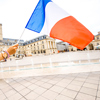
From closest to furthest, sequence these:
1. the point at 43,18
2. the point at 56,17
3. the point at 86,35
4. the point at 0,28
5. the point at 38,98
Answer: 1. the point at 38,98
2. the point at 86,35
3. the point at 56,17
4. the point at 43,18
5. the point at 0,28

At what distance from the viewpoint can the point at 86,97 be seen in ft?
6.24

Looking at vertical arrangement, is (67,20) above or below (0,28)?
below

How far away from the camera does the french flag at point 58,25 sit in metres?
2.69

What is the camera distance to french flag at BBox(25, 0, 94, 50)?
269cm

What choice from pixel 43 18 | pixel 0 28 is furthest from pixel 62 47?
pixel 43 18

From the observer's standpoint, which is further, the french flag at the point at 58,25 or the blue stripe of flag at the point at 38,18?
the blue stripe of flag at the point at 38,18

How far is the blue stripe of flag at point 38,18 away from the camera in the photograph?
3.21 meters

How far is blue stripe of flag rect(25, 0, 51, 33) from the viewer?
10.5 ft

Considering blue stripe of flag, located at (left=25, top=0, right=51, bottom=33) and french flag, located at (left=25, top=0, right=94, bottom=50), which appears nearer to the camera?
french flag, located at (left=25, top=0, right=94, bottom=50)

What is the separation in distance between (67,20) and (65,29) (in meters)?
0.43

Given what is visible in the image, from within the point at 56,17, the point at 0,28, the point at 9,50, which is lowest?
the point at 9,50

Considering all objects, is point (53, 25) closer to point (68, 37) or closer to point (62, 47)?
point (68, 37)

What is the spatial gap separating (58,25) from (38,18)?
1.12m

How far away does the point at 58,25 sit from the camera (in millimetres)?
3064
